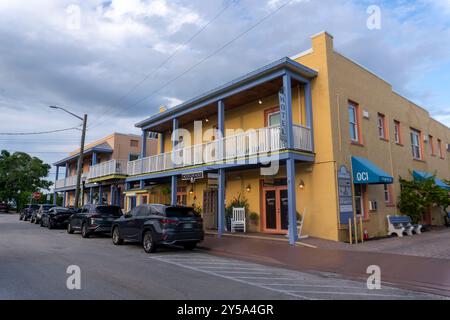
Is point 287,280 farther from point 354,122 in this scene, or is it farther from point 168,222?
point 354,122

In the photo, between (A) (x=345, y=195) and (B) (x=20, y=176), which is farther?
(B) (x=20, y=176)

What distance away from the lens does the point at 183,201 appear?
21.1 meters

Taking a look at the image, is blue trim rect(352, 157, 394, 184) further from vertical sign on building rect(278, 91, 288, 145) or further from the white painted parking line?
the white painted parking line

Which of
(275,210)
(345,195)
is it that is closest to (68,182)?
(275,210)

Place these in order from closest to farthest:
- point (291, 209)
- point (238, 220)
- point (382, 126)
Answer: point (291, 209)
point (238, 220)
point (382, 126)

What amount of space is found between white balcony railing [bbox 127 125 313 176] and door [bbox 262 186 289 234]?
7.78ft

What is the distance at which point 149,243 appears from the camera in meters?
11.1

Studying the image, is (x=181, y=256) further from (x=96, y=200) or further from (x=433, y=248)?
(x=96, y=200)

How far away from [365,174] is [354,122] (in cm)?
273

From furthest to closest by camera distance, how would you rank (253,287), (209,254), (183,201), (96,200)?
(96,200)
(183,201)
(209,254)
(253,287)

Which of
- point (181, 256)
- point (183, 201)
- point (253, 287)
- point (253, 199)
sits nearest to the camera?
point (253, 287)

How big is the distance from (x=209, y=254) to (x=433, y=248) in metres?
7.59

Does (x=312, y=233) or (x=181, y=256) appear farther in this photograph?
(x=312, y=233)
